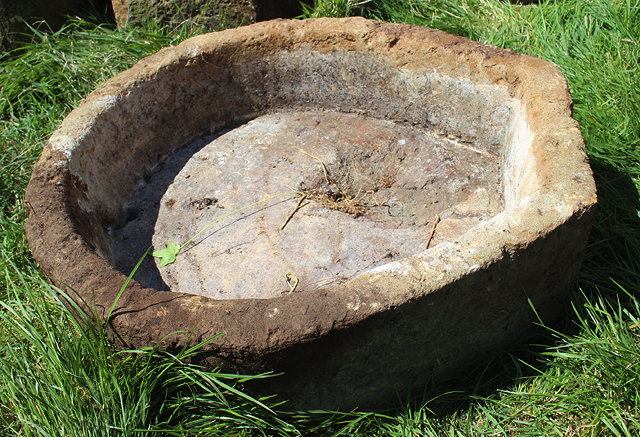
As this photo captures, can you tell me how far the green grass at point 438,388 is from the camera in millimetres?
2350

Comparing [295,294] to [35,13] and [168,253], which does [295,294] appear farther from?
[35,13]

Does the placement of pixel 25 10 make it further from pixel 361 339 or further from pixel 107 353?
pixel 361 339

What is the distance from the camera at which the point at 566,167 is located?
8.66 feet

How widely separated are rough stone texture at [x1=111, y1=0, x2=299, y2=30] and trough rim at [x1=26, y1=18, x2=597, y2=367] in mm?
1609

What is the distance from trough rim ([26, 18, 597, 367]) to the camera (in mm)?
2256

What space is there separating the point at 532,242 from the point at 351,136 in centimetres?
141

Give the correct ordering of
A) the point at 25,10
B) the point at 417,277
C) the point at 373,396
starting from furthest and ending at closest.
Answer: the point at 25,10
the point at 373,396
the point at 417,277

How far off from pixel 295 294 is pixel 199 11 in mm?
2573

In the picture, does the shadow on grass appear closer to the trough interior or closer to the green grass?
the green grass

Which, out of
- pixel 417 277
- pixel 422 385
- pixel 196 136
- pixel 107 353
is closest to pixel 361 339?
pixel 417 277

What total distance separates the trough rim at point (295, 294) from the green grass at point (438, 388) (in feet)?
0.31

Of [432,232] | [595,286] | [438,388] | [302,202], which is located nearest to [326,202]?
[302,202]

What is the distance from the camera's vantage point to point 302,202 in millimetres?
3359

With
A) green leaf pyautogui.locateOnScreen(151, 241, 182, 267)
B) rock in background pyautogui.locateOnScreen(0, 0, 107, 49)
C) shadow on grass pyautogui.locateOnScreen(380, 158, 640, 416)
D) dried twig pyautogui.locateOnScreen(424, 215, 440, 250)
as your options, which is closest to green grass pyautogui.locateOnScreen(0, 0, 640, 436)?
shadow on grass pyautogui.locateOnScreen(380, 158, 640, 416)
